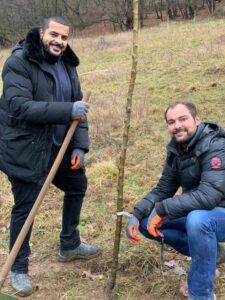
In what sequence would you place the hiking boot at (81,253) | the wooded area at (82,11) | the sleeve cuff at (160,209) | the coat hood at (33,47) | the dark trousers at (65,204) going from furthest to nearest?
the wooded area at (82,11) < the hiking boot at (81,253) < the dark trousers at (65,204) < the coat hood at (33,47) < the sleeve cuff at (160,209)

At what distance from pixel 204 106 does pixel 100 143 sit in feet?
6.78

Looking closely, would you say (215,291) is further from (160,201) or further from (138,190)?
(138,190)

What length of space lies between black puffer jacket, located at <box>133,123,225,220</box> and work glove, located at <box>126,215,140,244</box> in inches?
2.2

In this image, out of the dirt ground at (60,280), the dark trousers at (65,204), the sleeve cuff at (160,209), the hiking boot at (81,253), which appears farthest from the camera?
the hiking boot at (81,253)

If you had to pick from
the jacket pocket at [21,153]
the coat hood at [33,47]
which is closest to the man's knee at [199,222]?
the jacket pocket at [21,153]

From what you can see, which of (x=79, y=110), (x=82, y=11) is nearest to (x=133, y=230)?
(x=79, y=110)

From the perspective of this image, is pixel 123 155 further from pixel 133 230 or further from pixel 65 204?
pixel 65 204

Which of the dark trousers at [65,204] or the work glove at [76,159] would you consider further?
the work glove at [76,159]

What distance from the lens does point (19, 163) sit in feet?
11.1

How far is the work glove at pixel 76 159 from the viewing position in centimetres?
367

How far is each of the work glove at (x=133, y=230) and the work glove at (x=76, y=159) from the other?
0.64m

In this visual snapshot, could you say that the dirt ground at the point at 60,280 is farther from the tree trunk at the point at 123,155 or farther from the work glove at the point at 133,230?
the work glove at the point at 133,230

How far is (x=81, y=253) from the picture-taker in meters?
4.12

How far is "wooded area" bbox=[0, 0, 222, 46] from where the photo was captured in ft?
123
